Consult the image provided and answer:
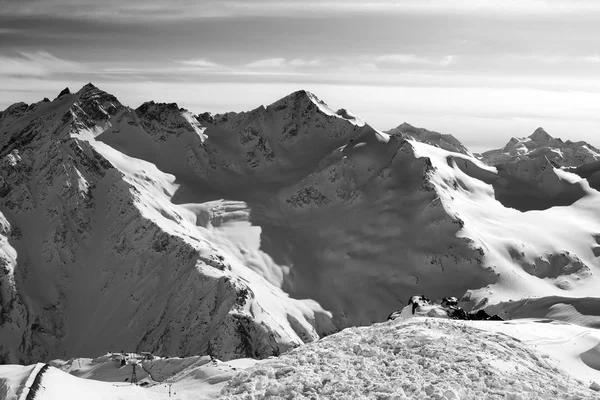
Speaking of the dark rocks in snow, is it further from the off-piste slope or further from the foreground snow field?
the off-piste slope

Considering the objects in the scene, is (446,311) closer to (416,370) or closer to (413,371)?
(416,370)

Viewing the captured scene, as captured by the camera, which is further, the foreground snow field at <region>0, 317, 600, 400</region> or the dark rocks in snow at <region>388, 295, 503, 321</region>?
the dark rocks in snow at <region>388, 295, 503, 321</region>

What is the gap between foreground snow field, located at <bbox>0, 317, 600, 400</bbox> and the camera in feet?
94.5

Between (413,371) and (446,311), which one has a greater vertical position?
(413,371)

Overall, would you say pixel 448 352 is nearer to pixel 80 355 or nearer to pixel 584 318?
pixel 584 318

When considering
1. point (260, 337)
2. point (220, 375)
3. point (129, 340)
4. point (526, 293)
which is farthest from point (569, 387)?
point (129, 340)

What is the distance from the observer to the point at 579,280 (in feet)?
641

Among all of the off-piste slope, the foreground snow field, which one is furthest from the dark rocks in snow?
the off-piste slope

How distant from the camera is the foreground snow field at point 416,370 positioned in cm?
2880

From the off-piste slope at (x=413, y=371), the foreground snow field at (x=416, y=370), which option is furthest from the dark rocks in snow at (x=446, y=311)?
the off-piste slope at (x=413, y=371)

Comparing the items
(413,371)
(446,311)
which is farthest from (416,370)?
(446,311)

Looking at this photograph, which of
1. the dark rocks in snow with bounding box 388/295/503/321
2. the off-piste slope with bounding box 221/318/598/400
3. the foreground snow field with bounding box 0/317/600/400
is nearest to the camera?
the off-piste slope with bounding box 221/318/598/400

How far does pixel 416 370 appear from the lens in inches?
1200

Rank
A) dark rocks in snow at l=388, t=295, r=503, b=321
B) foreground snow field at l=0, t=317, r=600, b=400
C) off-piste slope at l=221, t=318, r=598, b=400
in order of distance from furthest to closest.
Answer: dark rocks in snow at l=388, t=295, r=503, b=321, foreground snow field at l=0, t=317, r=600, b=400, off-piste slope at l=221, t=318, r=598, b=400
